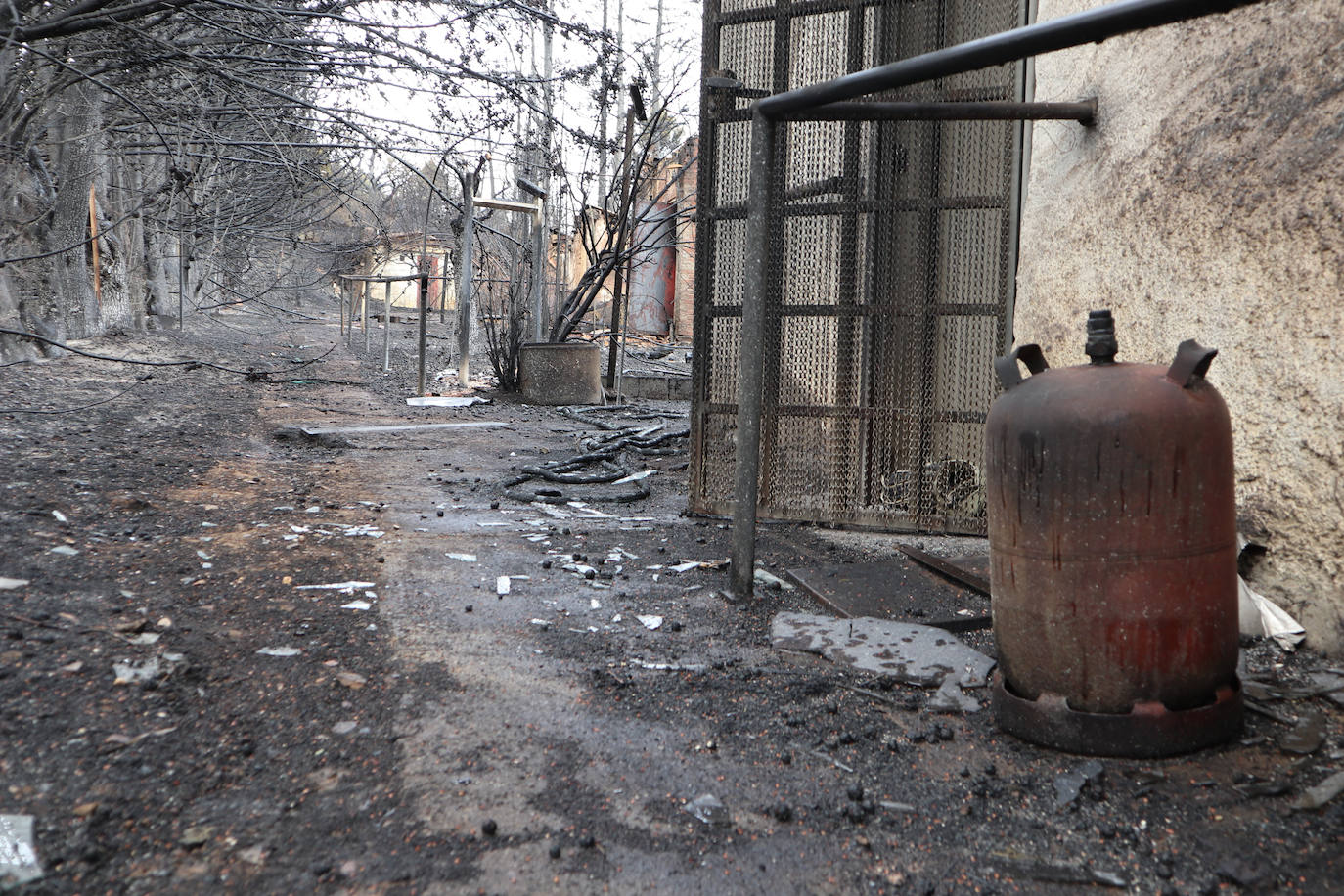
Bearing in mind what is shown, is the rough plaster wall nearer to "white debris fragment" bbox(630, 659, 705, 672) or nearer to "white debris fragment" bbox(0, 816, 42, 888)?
"white debris fragment" bbox(630, 659, 705, 672)

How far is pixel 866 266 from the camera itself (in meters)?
4.76

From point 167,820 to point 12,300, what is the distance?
10242 millimetres

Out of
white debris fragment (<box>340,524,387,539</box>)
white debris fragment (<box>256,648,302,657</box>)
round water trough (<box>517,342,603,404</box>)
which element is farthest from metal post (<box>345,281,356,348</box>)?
white debris fragment (<box>256,648,302,657</box>)

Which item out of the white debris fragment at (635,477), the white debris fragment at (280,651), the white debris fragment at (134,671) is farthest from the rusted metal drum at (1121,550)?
the white debris fragment at (635,477)

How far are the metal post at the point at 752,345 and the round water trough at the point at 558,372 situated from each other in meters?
7.97

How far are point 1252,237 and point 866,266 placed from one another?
2023 mm

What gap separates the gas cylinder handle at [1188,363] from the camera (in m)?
2.15

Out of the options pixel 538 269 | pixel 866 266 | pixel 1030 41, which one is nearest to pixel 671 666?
pixel 1030 41

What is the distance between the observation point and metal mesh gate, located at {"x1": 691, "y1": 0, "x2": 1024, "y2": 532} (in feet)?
15.1

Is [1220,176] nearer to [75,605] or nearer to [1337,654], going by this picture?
[1337,654]

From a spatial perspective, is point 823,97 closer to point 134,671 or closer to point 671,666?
point 671,666

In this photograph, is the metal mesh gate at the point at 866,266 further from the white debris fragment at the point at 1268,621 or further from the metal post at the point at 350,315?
the metal post at the point at 350,315

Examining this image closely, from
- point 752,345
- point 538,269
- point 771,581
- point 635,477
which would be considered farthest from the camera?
point 538,269

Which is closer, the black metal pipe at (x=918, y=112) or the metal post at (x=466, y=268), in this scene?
the black metal pipe at (x=918, y=112)
